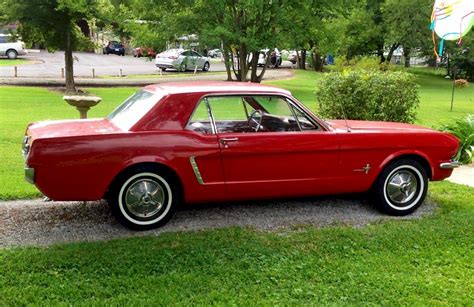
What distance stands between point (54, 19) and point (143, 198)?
59.2 feet

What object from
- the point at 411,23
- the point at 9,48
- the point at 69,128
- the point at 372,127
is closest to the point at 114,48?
the point at 9,48

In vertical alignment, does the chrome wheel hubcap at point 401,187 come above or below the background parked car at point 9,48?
below

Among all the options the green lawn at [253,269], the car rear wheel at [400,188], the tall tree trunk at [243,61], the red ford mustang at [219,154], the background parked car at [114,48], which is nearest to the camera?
the green lawn at [253,269]

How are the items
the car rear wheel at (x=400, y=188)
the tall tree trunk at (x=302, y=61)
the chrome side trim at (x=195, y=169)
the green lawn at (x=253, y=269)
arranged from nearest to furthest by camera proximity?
1. the green lawn at (x=253, y=269)
2. the chrome side trim at (x=195, y=169)
3. the car rear wheel at (x=400, y=188)
4. the tall tree trunk at (x=302, y=61)

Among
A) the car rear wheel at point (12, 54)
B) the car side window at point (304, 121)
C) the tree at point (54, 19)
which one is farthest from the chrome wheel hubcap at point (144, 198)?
the car rear wheel at point (12, 54)

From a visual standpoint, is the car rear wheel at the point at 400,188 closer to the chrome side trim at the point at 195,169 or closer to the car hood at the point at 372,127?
the car hood at the point at 372,127

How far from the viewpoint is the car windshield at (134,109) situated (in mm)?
4887

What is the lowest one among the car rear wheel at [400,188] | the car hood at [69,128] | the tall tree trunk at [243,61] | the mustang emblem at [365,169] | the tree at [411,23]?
the car rear wheel at [400,188]

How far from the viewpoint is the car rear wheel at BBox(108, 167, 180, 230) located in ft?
A: 15.4

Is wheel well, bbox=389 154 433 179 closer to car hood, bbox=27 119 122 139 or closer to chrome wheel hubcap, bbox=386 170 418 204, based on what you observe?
chrome wheel hubcap, bbox=386 170 418 204

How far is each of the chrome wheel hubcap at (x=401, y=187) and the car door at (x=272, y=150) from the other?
0.71 meters

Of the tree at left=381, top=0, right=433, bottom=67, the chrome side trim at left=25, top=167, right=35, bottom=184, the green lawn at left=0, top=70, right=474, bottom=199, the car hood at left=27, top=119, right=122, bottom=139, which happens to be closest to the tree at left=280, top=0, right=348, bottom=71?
the green lawn at left=0, top=70, right=474, bottom=199

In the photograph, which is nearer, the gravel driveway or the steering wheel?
the gravel driveway

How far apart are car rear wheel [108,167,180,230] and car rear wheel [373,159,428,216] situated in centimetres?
228
